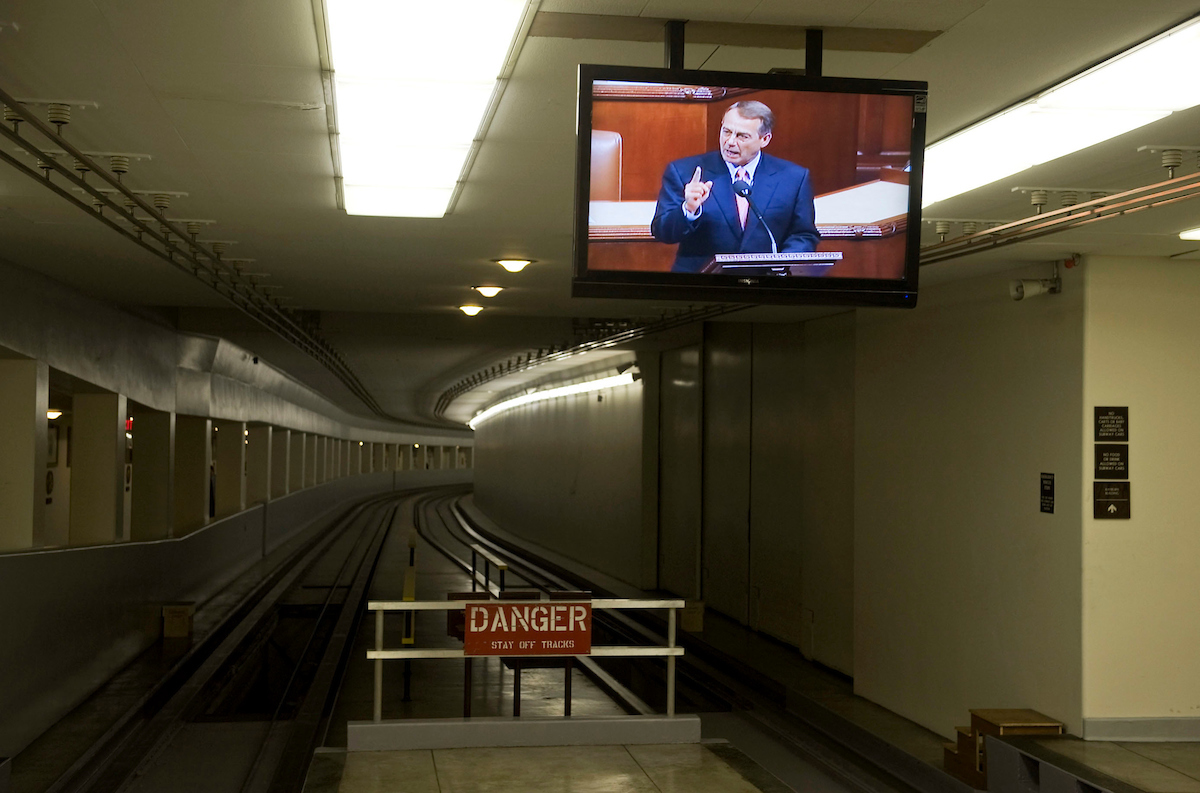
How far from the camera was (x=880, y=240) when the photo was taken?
3785 millimetres

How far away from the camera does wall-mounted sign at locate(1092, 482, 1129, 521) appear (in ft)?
24.3

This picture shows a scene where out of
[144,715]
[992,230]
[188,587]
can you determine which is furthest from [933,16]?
[188,587]

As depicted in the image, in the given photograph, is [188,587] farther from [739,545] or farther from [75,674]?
[739,545]

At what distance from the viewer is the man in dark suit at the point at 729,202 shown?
3.62m

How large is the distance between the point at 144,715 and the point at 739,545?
682cm

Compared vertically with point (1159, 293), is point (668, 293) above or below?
below

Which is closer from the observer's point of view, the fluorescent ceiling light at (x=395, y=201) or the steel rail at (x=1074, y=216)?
the steel rail at (x=1074, y=216)

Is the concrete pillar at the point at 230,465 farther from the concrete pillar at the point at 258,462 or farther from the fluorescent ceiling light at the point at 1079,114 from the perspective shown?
the fluorescent ceiling light at the point at 1079,114

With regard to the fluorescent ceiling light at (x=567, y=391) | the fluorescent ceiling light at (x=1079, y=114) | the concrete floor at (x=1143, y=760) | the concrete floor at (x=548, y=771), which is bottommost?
the concrete floor at (x=1143, y=760)

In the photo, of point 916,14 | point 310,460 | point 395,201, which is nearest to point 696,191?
point 916,14

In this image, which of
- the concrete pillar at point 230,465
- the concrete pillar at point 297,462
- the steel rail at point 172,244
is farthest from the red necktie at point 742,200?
the concrete pillar at point 297,462

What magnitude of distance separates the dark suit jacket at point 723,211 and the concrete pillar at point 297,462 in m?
27.2

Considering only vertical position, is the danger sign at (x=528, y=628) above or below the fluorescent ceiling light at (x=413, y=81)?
below

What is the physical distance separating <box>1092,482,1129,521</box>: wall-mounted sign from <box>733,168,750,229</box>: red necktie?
4795mm
